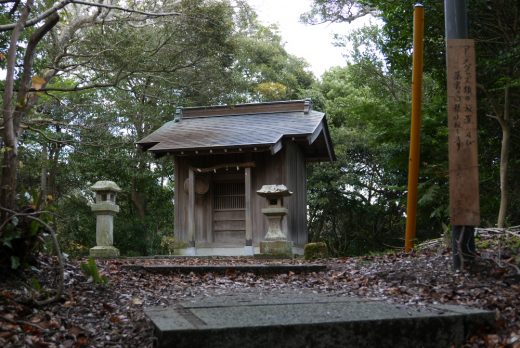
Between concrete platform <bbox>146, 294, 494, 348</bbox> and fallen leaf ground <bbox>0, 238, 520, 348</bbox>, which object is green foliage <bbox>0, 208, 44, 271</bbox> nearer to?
fallen leaf ground <bbox>0, 238, 520, 348</bbox>

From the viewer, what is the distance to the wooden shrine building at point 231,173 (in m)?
13.3

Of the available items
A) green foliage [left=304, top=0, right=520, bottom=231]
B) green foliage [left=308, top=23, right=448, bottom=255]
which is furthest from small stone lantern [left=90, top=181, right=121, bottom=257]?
green foliage [left=308, top=23, right=448, bottom=255]

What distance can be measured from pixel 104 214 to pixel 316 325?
26.9 ft

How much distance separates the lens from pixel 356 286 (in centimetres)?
504

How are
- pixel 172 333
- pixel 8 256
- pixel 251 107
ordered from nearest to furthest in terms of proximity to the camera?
1. pixel 172 333
2. pixel 8 256
3. pixel 251 107

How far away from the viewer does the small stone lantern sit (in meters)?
10.2

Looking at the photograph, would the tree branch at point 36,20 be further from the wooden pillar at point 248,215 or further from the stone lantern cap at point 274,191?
the wooden pillar at point 248,215

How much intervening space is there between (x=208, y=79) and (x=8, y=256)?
46.7 ft

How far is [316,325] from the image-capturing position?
2941mm

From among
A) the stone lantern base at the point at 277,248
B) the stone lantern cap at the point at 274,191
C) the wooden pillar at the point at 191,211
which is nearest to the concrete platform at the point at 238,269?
the stone lantern base at the point at 277,248

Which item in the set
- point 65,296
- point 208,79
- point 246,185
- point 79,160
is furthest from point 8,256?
point 79,160

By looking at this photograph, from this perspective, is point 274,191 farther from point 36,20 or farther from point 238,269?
point 36,20

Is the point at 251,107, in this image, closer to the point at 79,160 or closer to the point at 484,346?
the point at 79,160

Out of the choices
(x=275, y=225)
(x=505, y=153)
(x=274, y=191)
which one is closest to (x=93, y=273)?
(x=274, y=191)
